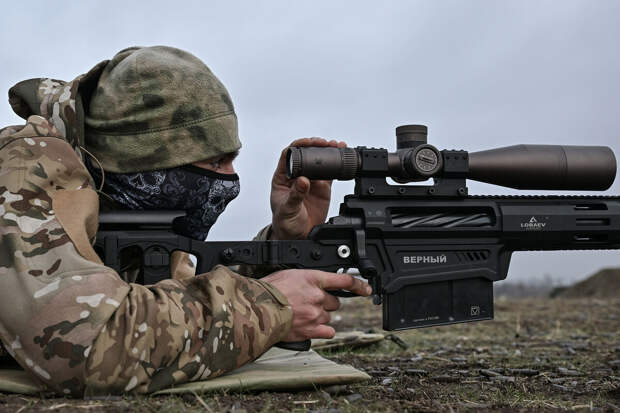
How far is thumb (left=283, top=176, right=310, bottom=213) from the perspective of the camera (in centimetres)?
373

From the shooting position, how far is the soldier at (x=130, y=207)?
9.12 feet

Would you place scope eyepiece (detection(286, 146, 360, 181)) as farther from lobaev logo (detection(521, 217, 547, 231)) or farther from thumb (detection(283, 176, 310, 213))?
lobaev logo (detection(521, 217, 547, 231))

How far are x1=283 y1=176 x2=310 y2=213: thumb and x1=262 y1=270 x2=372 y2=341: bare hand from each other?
20.8 inches

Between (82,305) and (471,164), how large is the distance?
7.91ft

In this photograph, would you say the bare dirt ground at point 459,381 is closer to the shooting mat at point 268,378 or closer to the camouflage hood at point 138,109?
the shooting mat at point 268,378

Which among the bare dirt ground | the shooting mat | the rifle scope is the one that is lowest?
the bare dirt ground

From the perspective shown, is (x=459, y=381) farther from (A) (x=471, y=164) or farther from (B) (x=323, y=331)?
(A) (x=471, y=164)

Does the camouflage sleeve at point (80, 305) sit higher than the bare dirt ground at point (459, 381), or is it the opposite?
the camouflage sleeve at point (80, 305)

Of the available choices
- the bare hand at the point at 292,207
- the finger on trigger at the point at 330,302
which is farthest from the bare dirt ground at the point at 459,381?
the bare hand at the point at 292,207

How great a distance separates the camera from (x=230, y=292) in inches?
126

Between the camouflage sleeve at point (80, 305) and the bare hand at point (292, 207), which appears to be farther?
the bare hand at point (292, 207)

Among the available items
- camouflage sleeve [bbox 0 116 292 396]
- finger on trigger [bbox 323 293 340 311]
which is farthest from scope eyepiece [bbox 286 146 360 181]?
camouflage sleeve [bbox 0 116 292 396]

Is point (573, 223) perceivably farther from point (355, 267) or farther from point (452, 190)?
point (355, 267)

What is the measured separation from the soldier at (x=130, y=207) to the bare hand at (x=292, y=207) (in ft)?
0.40
